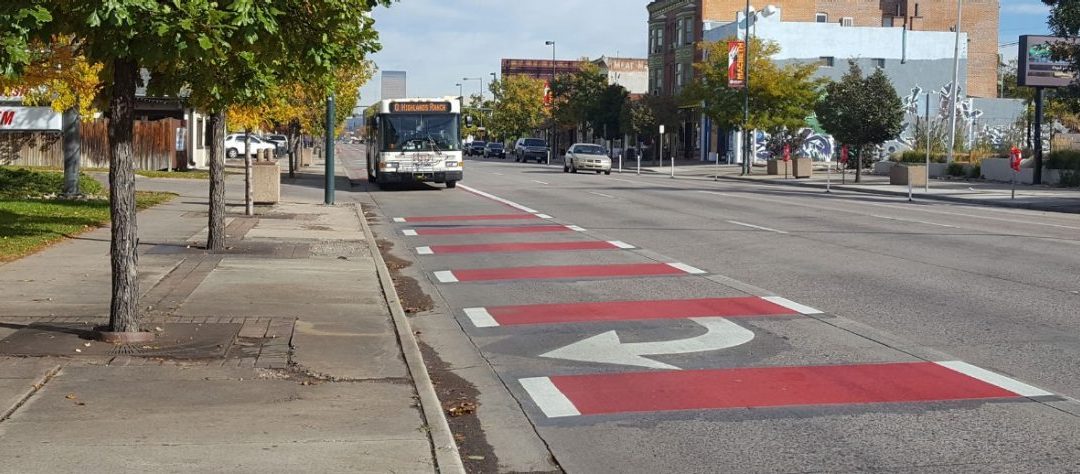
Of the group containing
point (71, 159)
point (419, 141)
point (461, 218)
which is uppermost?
point (419, 141)

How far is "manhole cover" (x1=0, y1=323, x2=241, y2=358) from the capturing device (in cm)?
862

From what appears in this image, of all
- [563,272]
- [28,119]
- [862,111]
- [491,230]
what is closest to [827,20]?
[862,111]

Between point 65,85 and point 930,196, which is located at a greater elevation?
point 65,85

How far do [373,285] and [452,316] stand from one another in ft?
5.73

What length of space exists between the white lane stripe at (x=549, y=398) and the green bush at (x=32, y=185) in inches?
752

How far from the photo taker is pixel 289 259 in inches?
604

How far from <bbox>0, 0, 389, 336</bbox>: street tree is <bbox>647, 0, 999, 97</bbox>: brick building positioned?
2809 inches

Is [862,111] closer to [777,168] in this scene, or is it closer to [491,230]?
[777,168]

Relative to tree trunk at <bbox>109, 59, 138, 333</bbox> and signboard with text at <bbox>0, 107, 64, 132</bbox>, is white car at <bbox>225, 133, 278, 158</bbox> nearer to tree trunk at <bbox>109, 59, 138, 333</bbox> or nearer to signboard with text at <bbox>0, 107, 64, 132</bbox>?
signboard with text at <bbox>0, 107, 64, 132</bbox>

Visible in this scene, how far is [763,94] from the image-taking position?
199ft

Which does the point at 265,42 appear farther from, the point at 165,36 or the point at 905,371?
the point at 905,371

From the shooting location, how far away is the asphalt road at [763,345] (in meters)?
6.57

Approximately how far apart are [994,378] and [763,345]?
193cm

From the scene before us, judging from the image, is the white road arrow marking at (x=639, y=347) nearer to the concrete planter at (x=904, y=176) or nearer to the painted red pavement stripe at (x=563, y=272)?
the painted red pavement stripe at (x=563, y=272)
